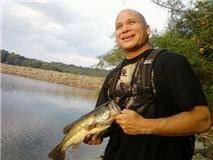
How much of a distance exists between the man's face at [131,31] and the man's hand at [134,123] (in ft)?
2.76

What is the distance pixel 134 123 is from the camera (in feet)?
9.13

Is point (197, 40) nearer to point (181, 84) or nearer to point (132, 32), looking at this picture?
point (132, 32)

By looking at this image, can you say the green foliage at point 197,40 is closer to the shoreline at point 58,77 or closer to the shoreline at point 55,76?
the shoreline at point 58,77

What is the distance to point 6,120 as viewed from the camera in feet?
97.9

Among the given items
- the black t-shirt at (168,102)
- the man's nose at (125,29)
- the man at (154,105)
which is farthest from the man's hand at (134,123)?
the man's nose at (125,29)

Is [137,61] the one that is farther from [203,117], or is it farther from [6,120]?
[6,120]

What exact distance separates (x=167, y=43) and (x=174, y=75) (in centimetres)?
2000

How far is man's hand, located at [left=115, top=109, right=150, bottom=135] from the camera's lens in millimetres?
2762

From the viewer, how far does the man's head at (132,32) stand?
11.3 feet

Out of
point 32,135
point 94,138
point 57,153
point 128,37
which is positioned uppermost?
point 128,37

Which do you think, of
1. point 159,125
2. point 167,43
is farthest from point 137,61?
point 167,43

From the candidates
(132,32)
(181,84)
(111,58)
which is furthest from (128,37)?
(111,58)

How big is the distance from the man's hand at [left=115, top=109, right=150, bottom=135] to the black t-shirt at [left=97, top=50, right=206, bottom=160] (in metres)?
0.29

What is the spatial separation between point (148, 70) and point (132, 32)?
0.55m
